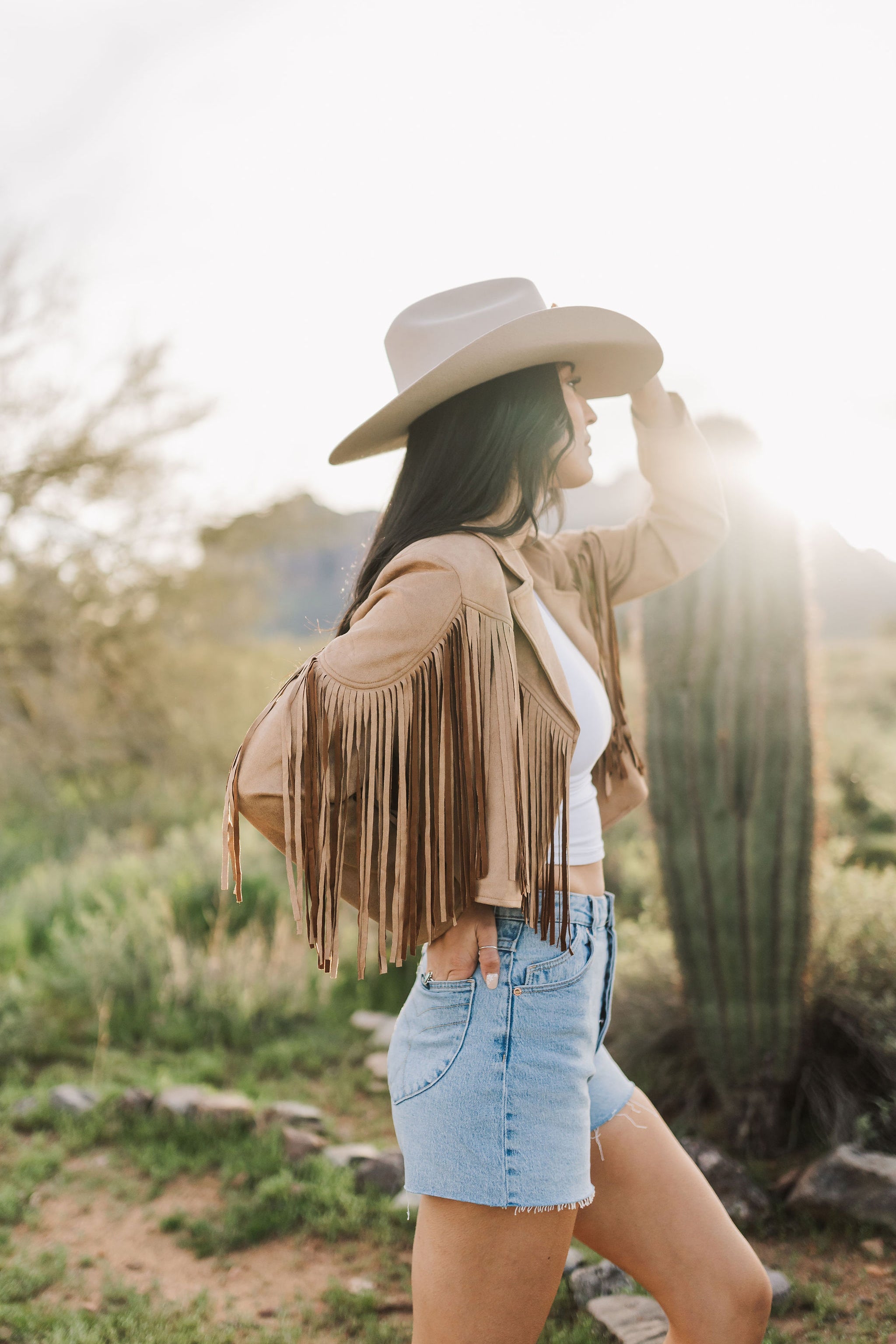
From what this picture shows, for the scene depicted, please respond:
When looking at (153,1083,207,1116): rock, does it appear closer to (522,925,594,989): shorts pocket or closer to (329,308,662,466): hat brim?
(522,925,594,989): shorts pocket

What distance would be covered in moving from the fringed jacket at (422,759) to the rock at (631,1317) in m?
1.66

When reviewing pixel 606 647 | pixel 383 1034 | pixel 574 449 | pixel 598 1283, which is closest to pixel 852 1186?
pixel 598 1283

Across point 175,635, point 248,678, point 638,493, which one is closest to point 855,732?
point 248,678

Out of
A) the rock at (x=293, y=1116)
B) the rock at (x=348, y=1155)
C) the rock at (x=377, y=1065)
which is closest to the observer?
the rock at (x=348, y=1155)

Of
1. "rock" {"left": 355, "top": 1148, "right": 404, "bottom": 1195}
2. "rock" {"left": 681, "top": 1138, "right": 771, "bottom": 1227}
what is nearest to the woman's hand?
"rock" {"left": 681, "top": 1138, "right": 771, "bottom": 1227}

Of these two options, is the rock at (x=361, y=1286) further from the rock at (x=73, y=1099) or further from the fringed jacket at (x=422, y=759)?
the fringed jacket at (x=422, y=759)

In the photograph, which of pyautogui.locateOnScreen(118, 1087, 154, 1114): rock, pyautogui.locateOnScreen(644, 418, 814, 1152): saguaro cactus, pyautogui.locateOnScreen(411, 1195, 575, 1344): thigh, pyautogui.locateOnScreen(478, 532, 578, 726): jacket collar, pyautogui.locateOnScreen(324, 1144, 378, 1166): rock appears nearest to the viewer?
pyautogui.locateOnScreen(411, 1195, 575, 1344): thigh

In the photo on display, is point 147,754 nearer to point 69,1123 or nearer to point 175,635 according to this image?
point 175,635

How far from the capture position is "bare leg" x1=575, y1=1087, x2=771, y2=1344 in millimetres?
1569

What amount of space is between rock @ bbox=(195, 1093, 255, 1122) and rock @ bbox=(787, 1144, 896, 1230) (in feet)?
6.72

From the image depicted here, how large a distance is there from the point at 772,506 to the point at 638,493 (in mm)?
1111

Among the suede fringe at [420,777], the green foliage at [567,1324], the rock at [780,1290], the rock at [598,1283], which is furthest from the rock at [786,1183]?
the suede fringe at [420,777]

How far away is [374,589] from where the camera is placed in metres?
1.46

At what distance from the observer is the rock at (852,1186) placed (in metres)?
2.93
